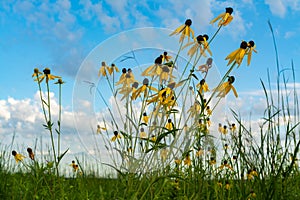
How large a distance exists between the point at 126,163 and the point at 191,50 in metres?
0.94

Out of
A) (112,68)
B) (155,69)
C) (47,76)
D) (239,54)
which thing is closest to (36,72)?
(47,76)

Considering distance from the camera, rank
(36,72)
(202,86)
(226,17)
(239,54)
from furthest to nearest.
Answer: (36,72), (202,86), (226,17), (239,54)

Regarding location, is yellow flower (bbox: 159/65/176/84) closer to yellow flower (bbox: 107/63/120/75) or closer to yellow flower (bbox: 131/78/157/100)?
yellow flower (bbox: 131/78/157/100)

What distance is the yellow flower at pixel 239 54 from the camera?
7.02 feet

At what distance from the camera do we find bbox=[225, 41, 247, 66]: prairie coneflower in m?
2.14

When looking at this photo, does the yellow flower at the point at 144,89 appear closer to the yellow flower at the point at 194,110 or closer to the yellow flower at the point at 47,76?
the yellow flower at the point at 194,110

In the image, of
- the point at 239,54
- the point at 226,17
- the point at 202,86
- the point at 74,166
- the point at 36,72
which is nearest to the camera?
the point at 239,54

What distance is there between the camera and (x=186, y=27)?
2576 millimetres

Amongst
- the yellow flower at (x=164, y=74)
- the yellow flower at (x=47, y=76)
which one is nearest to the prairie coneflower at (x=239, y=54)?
the yellow flower at (x=164, y=74)

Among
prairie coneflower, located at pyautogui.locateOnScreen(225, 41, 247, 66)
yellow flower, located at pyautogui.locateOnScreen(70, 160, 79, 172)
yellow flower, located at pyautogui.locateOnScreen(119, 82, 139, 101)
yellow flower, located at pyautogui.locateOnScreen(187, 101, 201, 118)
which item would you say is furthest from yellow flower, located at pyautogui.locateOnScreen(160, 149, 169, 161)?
yellow flower, located at pyautogui.locateOnScreen(70, 160, 79, 172)

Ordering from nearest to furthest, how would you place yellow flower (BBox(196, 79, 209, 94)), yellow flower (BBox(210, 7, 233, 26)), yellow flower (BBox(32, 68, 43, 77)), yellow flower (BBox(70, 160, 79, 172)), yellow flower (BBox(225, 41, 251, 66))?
yellow flower (BBox(225, 41, 251, 66)) < yellow flower (BBox(210, 7, 233, 26)) < yellow flower (BBox(196, 79, 209, 94)) < yellow flower (BBox(32, 68, 43, 77)) < yellow flower (BBox(70, 160, 79, 172))

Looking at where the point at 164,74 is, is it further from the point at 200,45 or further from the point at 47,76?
the point at 47,76

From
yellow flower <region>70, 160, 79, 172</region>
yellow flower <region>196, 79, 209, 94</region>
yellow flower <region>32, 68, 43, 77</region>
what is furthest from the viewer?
yellow flower <region>70, 160, 79, 172</region>

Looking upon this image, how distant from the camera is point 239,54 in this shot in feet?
7.09
